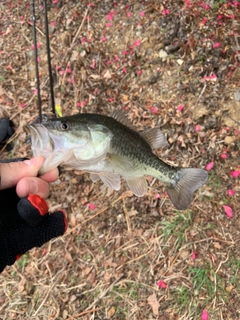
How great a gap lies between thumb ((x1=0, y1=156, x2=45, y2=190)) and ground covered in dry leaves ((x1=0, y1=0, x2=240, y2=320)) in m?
1.89

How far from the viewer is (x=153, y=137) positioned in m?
2.22

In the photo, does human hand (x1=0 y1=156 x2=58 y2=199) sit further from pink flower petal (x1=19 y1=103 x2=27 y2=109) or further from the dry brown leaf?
pink flower petal (x1=19 y1=103 x2=27 y2=109)

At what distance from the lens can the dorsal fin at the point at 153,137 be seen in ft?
7.23

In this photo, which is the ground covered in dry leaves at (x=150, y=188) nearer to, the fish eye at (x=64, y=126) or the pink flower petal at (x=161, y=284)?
the pink flower petal at (x=161, y=284)

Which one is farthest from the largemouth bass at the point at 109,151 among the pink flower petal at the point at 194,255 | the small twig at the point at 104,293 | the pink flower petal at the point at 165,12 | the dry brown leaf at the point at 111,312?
the pink flower petal at the point at 165,12

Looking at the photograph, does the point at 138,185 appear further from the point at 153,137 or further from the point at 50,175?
the point at 50,175

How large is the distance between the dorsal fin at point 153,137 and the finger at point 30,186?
693 mm

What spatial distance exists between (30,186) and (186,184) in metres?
0.96

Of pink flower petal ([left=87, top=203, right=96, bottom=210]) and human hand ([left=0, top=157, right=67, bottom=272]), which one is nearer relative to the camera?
→ human hand ([left=0, top=157, right=67, bottom=272])

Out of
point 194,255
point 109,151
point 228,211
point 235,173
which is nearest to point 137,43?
point 235,173

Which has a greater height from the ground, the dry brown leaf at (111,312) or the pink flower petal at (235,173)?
the pink flower petal at (235,173)

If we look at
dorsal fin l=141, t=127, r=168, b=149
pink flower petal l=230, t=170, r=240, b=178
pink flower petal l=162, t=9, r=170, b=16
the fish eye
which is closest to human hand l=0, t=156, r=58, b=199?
the fish eye

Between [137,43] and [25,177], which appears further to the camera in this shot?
[137,43]

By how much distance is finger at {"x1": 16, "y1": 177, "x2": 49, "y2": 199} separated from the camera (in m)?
1.75
